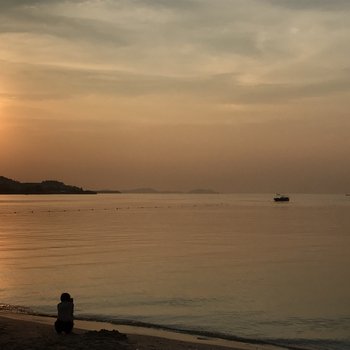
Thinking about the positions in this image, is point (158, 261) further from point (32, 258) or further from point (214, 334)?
point (214, 334)

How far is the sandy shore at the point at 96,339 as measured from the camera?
626 inches

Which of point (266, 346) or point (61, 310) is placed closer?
point (61, 310)

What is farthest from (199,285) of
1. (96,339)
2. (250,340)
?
(96,339)

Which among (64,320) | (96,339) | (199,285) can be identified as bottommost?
(199,285)

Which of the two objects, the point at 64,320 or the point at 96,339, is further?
the point at 64,320

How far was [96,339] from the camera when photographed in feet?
53.9

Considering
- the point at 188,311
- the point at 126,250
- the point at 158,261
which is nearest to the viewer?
the point at 188,311

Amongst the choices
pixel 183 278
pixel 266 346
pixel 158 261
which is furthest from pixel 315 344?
pixel 158 261

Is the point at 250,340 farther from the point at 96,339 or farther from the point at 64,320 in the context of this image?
the point at 64,320

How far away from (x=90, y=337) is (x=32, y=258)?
2885cm

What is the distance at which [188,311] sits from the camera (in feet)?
80.5

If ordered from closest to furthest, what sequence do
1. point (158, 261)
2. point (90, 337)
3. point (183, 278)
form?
1. point (90, 337)
2. point (183, 278)
3. point (158, 261)

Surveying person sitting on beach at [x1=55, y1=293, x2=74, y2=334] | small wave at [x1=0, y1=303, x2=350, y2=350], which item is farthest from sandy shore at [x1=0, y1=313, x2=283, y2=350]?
small wave at [x1=0, y1=303, x2=350, y2=350]

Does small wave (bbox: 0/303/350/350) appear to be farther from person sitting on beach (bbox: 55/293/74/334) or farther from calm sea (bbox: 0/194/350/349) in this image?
person sitting on beach (bbox: 55/293/74/334)
